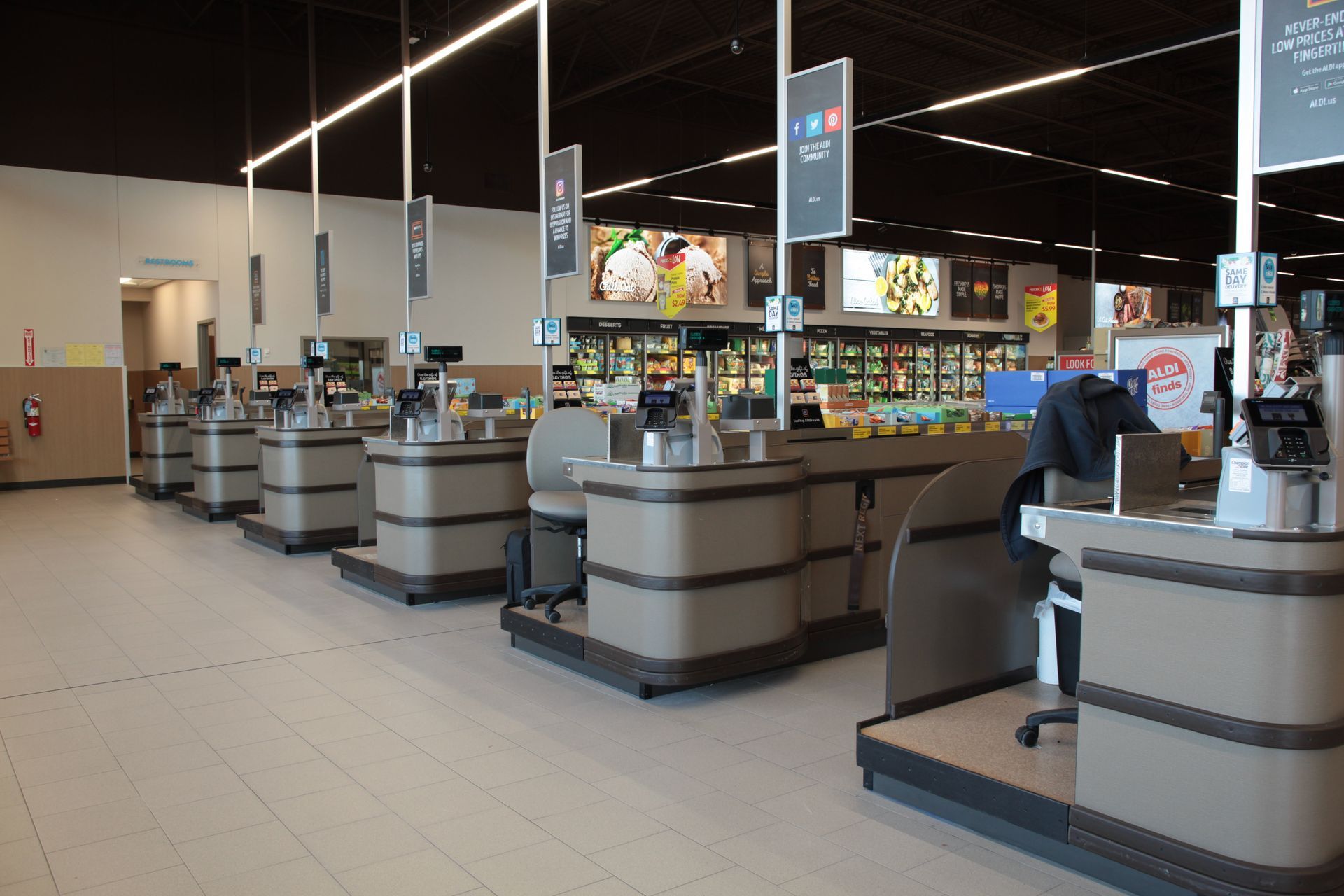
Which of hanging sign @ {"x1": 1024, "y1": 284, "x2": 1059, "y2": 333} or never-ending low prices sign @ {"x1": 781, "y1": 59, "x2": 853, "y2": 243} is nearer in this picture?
never-ending low prices sign @ {"x1": 781, "y1": 59, "x2": 853, "y2": 243}

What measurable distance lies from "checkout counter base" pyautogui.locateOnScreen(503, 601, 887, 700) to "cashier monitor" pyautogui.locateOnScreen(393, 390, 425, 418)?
1541mm

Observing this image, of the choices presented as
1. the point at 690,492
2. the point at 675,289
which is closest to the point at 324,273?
the point at 675,289

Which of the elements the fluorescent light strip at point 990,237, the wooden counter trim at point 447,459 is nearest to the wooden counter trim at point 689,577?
the wooden counter trim at point 447,459

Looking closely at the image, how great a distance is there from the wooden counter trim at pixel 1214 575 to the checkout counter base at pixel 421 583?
4.26m

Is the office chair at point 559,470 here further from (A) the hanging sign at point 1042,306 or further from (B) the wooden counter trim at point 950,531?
(A) the hanging sign at point 1042,306

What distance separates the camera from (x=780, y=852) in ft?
9.33

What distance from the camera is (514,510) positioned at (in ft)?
20.7

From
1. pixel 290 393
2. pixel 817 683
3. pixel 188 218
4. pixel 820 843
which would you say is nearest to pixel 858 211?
pixel 188 218

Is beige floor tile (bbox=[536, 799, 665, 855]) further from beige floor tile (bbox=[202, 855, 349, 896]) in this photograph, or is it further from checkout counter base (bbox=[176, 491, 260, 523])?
checkout counter base (bbox=[176, 491, 260, 523])

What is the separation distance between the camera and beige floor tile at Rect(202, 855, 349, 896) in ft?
8.59

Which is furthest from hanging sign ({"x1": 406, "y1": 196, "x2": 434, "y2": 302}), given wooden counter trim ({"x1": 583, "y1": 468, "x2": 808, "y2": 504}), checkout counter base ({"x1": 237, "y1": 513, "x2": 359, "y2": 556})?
wooden counter trim ({"x1": 583, "y1": 468, "x2": 808, "y2": 504})

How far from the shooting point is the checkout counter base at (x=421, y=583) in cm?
603

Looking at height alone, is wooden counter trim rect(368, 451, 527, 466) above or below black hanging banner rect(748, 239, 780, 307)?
below

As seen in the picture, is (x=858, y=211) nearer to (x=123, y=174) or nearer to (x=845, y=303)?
(x=845, y=303)
